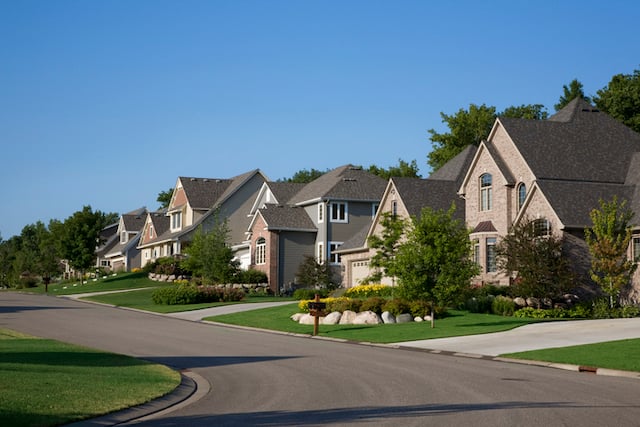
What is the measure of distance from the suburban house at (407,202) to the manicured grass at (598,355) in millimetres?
23770

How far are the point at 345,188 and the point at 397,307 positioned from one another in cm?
2898

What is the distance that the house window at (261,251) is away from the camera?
62.2 m

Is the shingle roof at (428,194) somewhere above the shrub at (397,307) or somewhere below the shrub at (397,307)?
above

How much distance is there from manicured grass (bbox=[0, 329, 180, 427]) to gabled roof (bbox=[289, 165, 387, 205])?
41.5m

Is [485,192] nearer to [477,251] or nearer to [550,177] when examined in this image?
[477,251]

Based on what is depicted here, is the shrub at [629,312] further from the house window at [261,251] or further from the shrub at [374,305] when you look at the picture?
the house window at [261,251]

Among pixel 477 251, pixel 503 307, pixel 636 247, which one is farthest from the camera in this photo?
pixel 477 251

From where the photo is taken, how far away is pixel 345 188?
63344 millimetres

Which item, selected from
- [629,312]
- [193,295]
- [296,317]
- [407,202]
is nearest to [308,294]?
[193,295]

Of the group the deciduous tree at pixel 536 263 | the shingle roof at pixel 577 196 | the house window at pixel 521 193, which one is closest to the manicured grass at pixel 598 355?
the deciduous tree at pixel 536 263

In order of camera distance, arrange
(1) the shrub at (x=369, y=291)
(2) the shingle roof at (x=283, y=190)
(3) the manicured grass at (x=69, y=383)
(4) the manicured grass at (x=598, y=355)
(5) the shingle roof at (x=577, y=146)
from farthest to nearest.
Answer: (2) the shingle roof at (x=283, y=190) → (1) the shrub at (x=369, y=291) → (5) the shingle roof at (x=577, y=146) → (4) the manicured grass at (x=598, y=355) → (3) the manicured grass at (x=69, y=383)

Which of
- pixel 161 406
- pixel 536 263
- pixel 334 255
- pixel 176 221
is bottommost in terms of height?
pixel 161 406

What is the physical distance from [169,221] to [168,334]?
58.0 metres

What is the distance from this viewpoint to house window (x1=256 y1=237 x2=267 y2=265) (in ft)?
204
